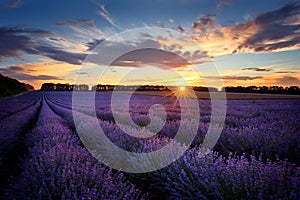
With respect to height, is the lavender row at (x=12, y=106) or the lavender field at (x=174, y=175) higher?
the lavender field at (x=174, y=175)

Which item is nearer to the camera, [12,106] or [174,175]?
[174,175]

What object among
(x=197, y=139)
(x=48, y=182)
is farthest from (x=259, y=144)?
(x=48, y=182)

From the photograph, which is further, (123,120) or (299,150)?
(123,120)

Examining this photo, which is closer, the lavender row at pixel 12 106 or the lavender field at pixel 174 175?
the lavender field at pixel 174 175

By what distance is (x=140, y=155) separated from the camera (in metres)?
2.86

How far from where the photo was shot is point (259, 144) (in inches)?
126

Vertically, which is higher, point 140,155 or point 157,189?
point 140,155

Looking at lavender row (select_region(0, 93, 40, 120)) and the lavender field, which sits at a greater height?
the lavender field

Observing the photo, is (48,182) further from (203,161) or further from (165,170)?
(203,161)

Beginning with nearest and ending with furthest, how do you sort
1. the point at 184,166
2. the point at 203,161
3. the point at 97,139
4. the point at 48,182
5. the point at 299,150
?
the point at 48,182 < the point at 203,161 < the point at 184,166 < the point at 299,150 < the point at 97,139

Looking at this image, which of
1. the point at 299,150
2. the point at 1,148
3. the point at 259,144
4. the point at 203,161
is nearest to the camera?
the point at 203,161

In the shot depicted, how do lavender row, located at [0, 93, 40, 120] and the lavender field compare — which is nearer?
the lavender field

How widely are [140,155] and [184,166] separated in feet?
2.19

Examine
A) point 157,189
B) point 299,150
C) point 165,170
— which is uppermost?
point 299,150
